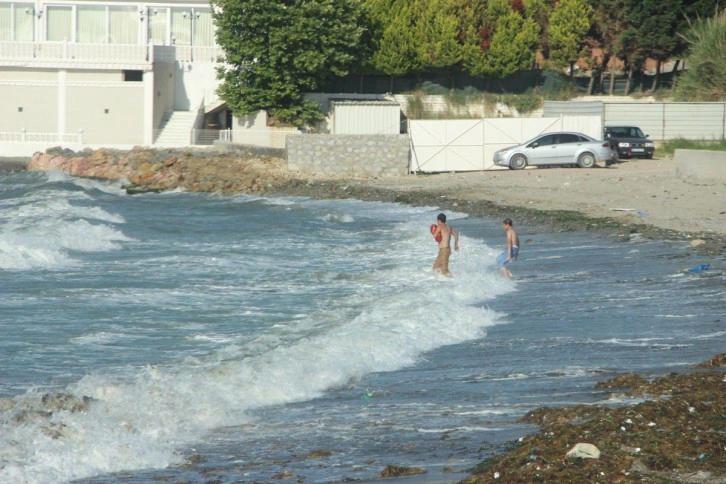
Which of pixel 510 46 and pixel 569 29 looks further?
pixel 569 29

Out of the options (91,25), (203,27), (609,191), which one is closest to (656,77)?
(203,27)

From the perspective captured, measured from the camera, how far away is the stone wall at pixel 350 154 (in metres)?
40.2

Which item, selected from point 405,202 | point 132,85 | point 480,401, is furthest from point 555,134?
point 480,401

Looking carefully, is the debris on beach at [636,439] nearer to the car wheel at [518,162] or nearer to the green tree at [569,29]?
the car wheel at [518,162]

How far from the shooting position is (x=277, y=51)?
4769 cm

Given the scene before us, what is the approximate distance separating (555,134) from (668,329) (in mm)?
26148

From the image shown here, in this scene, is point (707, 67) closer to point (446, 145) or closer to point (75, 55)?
point (446, 145)

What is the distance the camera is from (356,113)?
47.7m

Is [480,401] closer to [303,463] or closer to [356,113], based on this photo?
[303,463]

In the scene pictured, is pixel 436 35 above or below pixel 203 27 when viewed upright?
below

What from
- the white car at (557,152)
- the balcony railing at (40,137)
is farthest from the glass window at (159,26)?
the white car at (557,152)

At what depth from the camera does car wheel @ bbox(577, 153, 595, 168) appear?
128ft

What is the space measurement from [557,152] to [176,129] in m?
20.5

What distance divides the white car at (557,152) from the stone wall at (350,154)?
368cm
